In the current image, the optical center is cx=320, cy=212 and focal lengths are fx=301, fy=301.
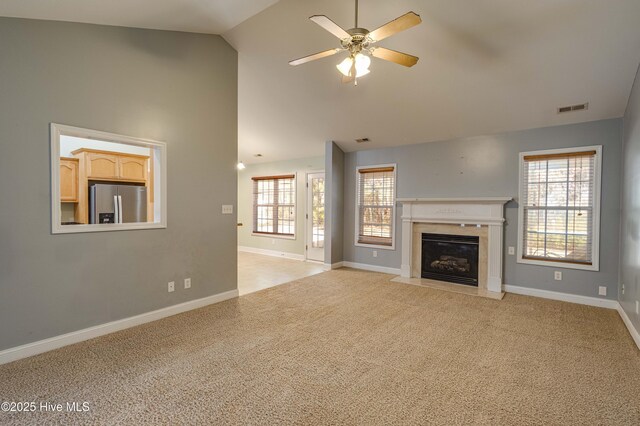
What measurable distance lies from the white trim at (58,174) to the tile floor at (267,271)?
71.3 inches

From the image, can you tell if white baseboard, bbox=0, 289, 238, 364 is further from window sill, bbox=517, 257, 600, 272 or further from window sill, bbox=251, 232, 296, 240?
window sill, bbox=517, 257, 600, 272

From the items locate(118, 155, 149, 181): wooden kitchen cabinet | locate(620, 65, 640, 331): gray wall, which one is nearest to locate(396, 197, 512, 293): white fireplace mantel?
locate(620, 65, 640, 331): gray wall

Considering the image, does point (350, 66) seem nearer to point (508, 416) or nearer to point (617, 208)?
point (508, 416)

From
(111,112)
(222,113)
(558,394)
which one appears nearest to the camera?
(558,394)

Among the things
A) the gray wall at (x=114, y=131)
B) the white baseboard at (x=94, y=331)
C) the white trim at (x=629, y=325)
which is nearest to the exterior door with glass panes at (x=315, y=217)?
the gray wall at (x=114, y=131)

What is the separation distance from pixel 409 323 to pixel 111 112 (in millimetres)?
3851

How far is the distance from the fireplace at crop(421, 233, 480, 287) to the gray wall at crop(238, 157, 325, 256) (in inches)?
117

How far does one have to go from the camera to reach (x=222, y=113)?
4047 mm

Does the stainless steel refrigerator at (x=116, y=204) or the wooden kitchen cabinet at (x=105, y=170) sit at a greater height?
the wooden kitchen cabinet at (x=105, y=170)

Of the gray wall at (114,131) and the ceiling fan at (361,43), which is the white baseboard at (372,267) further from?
the ceiling fan at (361,43)

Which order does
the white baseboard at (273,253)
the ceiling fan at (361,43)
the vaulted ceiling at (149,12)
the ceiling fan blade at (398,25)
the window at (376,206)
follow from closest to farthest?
the ceiling fan blade at (398,25)
the ceiling fan at (361,43)
the vaulted ceiling at (149,12)
the window at (376,206)
the white baseboard at (273,253)

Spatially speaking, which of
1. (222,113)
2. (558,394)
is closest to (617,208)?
(558,394)

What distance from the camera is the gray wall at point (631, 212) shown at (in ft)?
9.57

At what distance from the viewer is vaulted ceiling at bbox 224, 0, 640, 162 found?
286 cm
